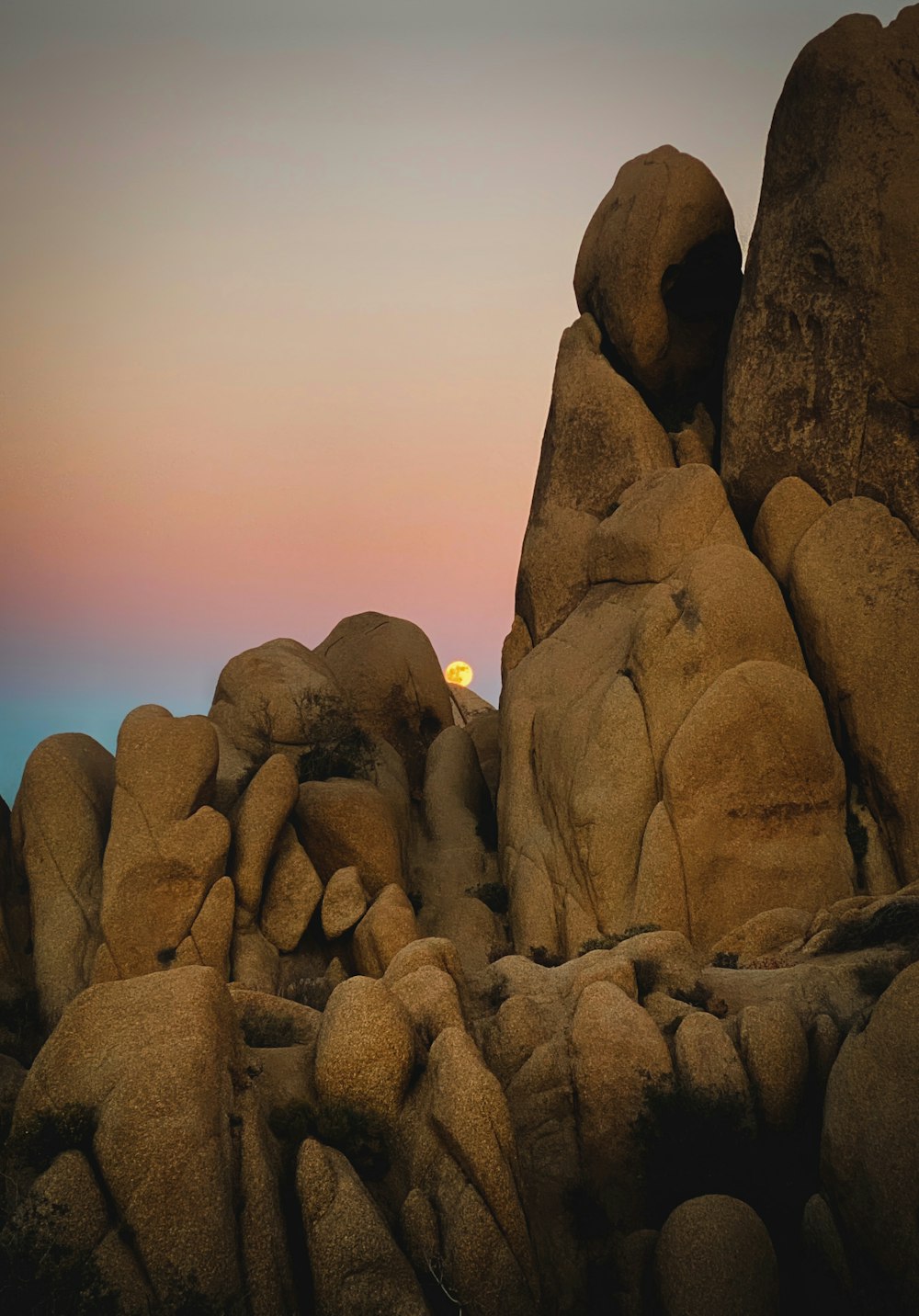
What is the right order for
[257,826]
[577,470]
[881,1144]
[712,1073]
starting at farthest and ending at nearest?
1. [577,470]
2. [257,826]
3. [712,1073]
4. [881,1144]

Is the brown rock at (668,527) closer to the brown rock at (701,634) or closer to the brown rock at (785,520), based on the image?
the brown rock at (785,520)

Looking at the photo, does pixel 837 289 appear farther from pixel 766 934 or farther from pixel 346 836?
pixel 346 836

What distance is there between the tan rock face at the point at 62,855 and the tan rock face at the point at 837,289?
23072 millimetres

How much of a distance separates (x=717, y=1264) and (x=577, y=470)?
31.1 metres

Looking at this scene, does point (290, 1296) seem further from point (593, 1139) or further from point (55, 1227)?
point (593, 1139)

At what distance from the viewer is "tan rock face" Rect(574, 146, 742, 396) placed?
4147cm

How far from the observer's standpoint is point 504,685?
41.0m

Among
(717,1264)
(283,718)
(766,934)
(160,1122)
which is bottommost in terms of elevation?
(717,1264)

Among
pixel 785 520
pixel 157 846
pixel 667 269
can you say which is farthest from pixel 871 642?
pixel 157 846

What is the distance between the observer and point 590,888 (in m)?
32.2

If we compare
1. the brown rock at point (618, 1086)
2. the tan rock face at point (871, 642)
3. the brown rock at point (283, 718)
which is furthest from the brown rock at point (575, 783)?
the brown rock at point (618, 1086)

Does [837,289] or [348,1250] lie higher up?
[837,289]

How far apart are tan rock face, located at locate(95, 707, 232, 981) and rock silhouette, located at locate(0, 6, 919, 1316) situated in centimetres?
11

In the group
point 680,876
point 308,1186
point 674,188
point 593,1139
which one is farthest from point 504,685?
point 308,1186
